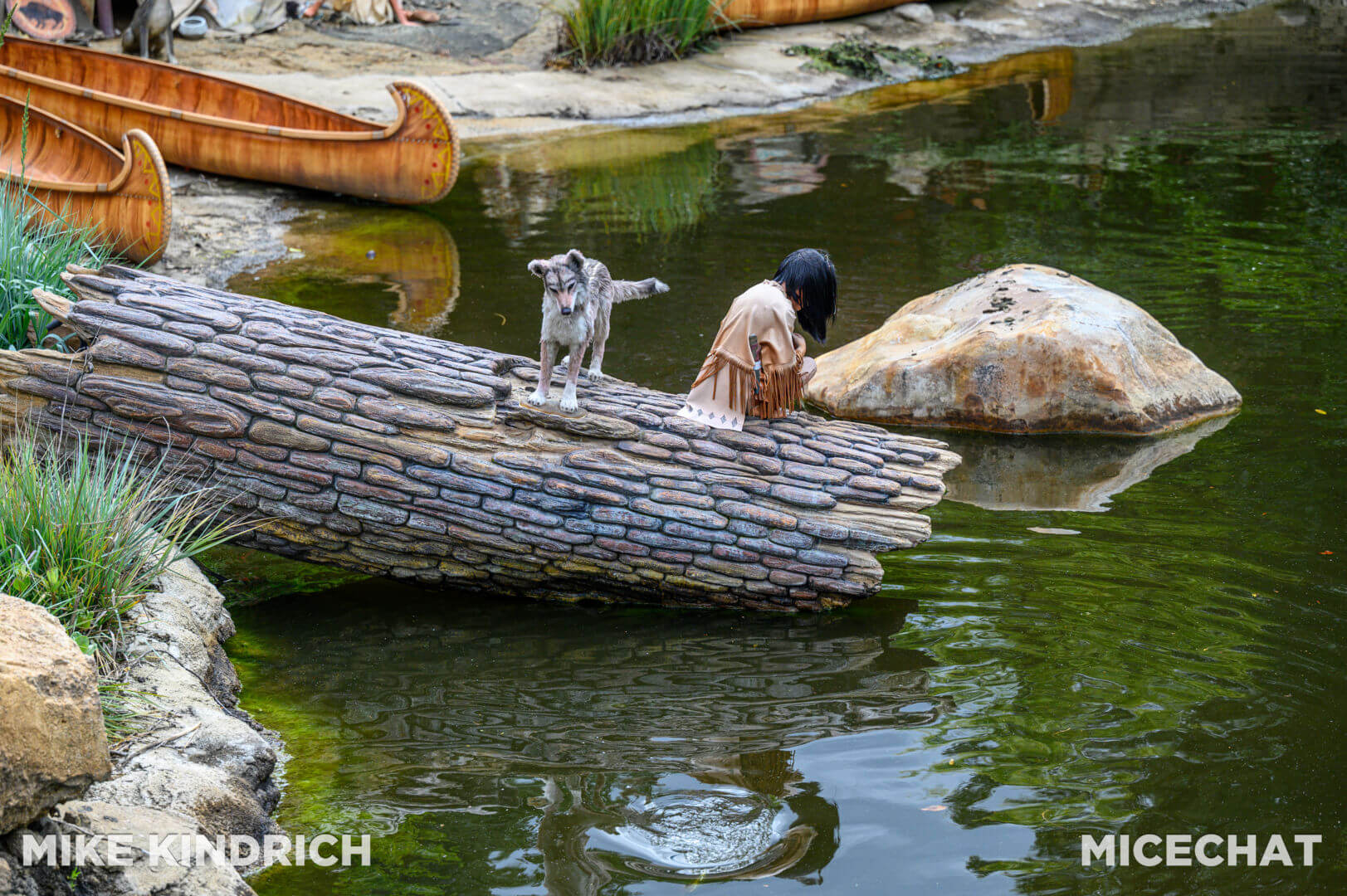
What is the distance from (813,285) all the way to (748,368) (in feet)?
1.74

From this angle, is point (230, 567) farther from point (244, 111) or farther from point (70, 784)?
point (244, 111)

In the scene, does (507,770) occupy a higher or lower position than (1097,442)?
lower

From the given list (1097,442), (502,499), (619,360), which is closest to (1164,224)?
(1097,442)

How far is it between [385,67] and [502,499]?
494 inches

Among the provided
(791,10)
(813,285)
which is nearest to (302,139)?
(813,285)

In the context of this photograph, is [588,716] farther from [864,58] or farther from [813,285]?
[864,58]

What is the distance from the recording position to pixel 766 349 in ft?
18.5

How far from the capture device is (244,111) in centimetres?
1282

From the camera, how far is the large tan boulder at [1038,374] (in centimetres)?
754

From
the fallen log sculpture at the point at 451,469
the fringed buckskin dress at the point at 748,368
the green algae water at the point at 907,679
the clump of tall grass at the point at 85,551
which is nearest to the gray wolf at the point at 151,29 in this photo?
the green algae water at the point at 907,679

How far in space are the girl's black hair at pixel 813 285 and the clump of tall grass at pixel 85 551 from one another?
117 inches

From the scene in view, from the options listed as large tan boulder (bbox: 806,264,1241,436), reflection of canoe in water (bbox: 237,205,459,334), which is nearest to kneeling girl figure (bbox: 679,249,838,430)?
large tan boulder (bbox: 806,264,1241,436)

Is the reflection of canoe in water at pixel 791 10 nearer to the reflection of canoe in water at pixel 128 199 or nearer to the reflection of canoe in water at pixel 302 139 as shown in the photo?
the reflection of canoe in water at pixel 302 139

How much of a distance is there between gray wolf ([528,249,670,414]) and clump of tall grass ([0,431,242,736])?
1726 mm
